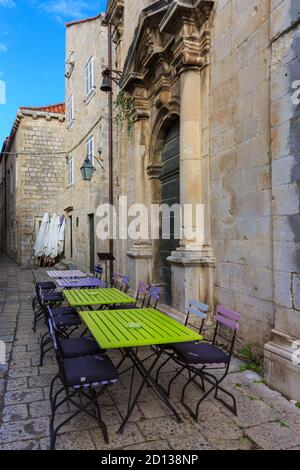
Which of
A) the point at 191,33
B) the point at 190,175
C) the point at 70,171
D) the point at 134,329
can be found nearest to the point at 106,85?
the point at 191,33

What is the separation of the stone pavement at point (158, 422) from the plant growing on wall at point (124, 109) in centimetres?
549

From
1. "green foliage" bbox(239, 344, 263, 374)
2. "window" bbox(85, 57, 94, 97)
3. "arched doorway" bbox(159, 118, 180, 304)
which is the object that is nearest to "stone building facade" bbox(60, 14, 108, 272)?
"window" bbox(85, 57, 94, 97)

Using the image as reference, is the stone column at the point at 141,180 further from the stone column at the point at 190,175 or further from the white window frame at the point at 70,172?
the white window frame at the point at 70,172

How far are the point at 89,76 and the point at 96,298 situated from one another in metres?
9.44

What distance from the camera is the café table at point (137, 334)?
2.75 m

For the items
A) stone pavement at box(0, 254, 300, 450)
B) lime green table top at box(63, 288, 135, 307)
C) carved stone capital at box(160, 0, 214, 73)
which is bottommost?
stone pavement at box(0, 254, 300, 450)

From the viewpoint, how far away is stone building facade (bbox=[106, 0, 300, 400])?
3135mm

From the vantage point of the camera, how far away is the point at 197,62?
4.83m

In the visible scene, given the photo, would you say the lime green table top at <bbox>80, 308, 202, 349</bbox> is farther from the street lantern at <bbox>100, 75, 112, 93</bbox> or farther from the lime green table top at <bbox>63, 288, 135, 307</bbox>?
the street lantern at <bbox>100, 75, 112, 93</bbox>

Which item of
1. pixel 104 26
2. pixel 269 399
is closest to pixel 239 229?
pixel 269 399

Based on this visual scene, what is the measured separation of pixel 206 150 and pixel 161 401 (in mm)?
3112

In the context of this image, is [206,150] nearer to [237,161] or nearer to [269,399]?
[237,161]

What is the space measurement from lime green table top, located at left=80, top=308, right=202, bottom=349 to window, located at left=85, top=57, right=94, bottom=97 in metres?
9.55

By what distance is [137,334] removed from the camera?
116 inches
